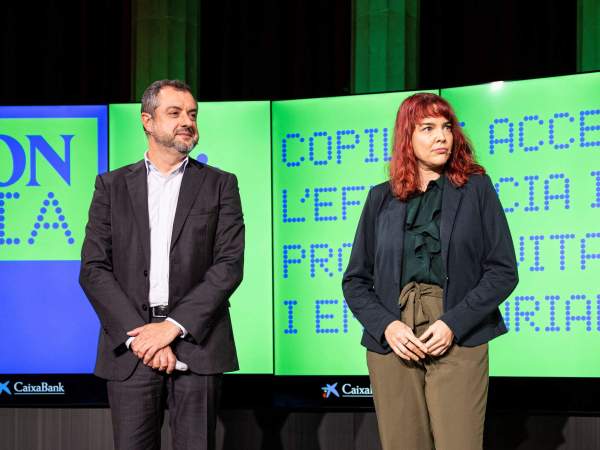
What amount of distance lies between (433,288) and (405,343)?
0.60 ft

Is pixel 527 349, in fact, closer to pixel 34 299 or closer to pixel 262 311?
pixel 262 311

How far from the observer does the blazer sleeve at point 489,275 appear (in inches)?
87.6

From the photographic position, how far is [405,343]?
2213 mm

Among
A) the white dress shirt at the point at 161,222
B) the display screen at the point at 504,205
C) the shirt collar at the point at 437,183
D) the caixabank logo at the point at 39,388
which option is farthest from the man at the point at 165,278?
the caixabank logo at the point at 39,388

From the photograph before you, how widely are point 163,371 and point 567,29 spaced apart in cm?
357

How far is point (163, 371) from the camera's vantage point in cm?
246

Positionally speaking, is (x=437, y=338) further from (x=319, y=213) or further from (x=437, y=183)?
(x=319, y=213)

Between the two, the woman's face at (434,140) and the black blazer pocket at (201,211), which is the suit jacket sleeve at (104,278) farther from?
the woman's face at (434,140)

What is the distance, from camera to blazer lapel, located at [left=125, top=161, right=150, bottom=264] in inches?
99.0

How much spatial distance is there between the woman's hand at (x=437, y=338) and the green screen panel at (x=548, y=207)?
4.50 feet

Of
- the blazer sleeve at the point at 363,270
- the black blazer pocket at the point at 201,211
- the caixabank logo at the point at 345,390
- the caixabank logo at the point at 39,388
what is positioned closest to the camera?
the blazer sleeve at the point at 363,270

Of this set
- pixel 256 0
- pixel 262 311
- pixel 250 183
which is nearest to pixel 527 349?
pixel 262 311

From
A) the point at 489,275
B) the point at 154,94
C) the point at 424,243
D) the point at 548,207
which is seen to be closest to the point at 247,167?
the point at 154,94

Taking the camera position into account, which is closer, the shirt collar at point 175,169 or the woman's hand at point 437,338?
the woman's hand at point 437,338
